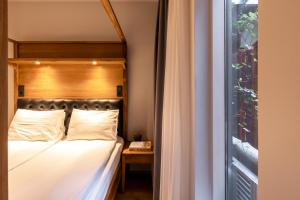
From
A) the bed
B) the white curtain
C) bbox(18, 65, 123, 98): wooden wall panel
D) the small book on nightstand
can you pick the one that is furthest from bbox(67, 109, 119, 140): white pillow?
the white curtain

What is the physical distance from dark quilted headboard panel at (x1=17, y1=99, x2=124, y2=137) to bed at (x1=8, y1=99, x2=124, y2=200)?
0.45 feet

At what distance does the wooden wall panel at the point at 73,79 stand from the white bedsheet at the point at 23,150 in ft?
2.81

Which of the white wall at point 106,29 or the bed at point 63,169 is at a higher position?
the white wall at point 106,29

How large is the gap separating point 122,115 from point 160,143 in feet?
4.57

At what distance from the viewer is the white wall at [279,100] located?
1.73 feet

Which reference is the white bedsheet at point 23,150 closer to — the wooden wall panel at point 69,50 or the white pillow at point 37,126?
the white pillow at point 37,126

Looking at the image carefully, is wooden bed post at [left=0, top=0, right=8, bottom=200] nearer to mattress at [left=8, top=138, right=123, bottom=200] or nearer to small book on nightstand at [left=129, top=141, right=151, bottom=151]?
mattress at [left=8, top=138, right=123, bottom=200]

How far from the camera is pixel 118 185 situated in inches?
120

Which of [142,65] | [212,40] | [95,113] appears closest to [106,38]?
[142,65]

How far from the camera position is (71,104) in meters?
3.47

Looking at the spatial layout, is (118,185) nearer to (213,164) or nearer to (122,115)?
(122,115)

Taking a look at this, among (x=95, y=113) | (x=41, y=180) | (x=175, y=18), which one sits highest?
(x=175, y=18)

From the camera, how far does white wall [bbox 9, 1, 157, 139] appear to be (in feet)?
11.6

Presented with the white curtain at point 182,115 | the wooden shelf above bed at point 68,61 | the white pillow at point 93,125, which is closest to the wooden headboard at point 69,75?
the wooden shelf above bed at point 68,61
